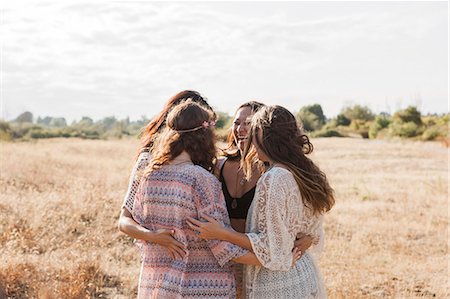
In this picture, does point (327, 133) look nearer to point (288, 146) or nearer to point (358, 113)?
point (358, 113)

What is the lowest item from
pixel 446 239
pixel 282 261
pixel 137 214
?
pixel 446 239

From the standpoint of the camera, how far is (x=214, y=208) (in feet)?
10.4

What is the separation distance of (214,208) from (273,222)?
315mm

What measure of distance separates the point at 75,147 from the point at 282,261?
77.8 feet

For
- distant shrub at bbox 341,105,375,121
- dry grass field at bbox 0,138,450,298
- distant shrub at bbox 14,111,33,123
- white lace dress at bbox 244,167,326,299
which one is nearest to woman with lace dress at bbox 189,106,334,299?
white lace dress at bbox 244,167,326,299

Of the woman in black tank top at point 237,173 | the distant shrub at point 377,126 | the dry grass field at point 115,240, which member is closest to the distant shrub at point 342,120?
the distant shrub at point 377,126

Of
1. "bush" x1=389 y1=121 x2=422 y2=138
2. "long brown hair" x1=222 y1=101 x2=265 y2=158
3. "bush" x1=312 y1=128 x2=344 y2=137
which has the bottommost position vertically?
"bush" x1=312 y1=128 x2=344 y2=137

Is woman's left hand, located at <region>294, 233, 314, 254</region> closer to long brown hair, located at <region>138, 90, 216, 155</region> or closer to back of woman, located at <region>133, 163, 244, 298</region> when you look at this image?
back of woman, located at <region>133, 163, 244, 298</region>

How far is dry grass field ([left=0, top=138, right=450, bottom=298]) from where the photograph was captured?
624cm

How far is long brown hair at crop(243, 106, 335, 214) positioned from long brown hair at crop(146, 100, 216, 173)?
25 cm

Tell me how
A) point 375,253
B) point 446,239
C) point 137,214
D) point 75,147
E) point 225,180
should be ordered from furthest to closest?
point 75,147, point 446,239, point 375,253, point 225,180, point 137,214

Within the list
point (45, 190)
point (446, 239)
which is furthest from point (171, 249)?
point (45, 190)

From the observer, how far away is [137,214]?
340cm

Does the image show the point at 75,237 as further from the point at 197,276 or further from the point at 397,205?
the point at 397,205
